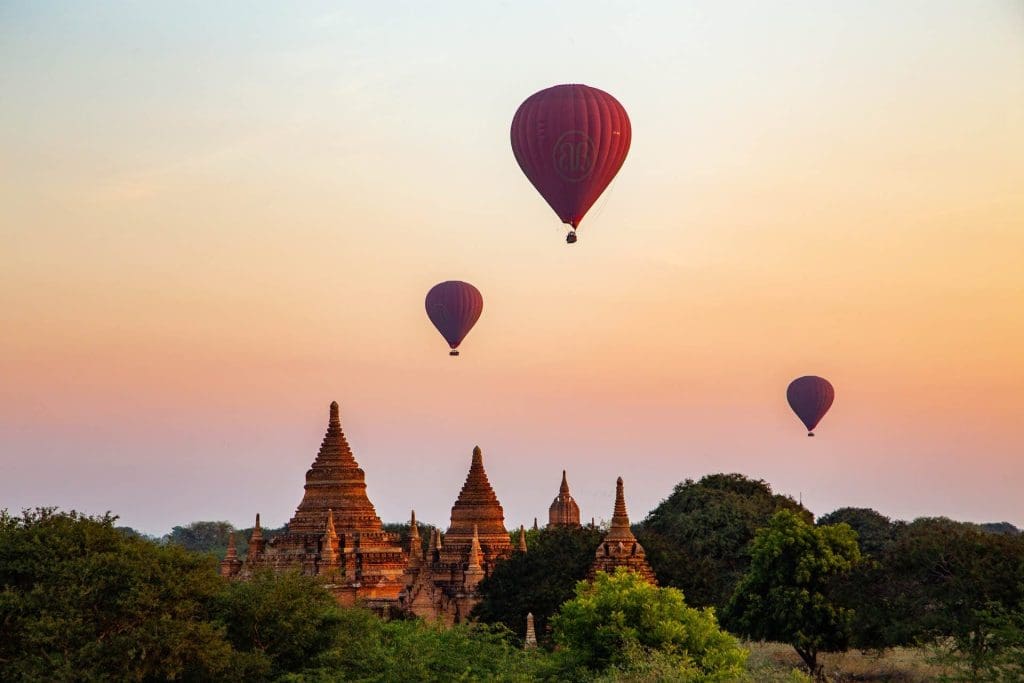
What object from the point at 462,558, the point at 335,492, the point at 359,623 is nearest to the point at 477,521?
the point at 462,558

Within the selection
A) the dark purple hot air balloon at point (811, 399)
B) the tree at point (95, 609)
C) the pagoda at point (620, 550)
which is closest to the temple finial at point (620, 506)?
the pagoda at point (620, 550)

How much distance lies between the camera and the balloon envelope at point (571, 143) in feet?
168

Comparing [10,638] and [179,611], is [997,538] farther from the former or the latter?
[10,638]

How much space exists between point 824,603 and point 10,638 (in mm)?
30066

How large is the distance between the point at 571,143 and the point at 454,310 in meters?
21.3

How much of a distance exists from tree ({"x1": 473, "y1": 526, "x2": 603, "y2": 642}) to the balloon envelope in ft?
44.8

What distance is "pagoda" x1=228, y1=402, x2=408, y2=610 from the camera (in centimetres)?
6106

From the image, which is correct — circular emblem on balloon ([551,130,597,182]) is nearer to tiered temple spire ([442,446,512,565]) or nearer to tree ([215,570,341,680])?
tree ([215,570,341,680])

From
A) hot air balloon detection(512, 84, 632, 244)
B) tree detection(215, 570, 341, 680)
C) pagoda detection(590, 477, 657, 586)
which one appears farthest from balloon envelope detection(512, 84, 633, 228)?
tree detection(215, 570, 341, 680)

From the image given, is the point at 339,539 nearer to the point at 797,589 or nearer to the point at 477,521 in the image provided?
the point at 477,521

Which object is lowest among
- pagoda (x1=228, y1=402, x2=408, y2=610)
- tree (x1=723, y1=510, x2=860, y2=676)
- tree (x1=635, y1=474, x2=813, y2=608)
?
tree (x1=723, y1=510, x2=860, y2=676)

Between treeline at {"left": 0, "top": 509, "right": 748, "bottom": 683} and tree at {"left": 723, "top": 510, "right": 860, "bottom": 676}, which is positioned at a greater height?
tree at {"left": 723, "top": 510, "right": 860, "bottom": 676}

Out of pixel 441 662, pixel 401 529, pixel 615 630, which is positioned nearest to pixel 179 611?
pixel 441 662

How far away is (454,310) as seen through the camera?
234 ft
